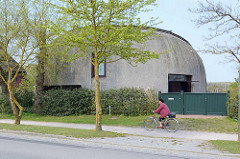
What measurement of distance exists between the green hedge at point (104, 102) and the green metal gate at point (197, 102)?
125cm

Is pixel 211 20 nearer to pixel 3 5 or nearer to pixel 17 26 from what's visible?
pixel 17 26

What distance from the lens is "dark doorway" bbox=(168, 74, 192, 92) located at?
21.3m

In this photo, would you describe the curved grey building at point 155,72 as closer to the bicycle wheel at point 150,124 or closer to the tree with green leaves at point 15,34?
the tree with green leaves at point 15,34

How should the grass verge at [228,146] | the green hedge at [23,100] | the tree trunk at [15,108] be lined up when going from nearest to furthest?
the grass verge at [228,146], the tree trunk at [15,108], the green hedge at [23,100]

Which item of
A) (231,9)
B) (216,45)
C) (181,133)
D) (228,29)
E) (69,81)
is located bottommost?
(181,133)

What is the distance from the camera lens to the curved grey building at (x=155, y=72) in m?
20.2

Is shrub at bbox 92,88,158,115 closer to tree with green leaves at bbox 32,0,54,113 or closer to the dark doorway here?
the dark doorway

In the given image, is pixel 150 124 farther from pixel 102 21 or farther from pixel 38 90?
pixel 38 90

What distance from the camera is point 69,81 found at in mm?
22422

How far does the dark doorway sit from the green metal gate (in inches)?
101

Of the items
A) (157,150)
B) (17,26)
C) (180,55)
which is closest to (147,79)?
(180,55)

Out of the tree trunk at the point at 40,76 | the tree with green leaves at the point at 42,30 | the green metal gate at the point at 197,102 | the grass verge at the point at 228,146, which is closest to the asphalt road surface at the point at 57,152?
the grass verge at the point at 228,146

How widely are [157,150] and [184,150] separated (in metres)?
0.81

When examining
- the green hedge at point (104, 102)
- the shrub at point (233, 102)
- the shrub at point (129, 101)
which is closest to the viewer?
the shrub at point (233, 102)
